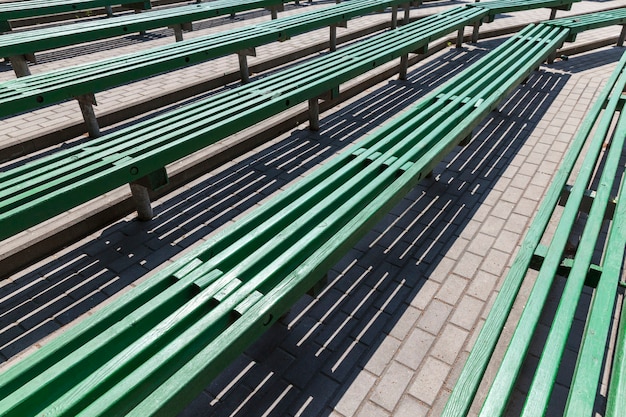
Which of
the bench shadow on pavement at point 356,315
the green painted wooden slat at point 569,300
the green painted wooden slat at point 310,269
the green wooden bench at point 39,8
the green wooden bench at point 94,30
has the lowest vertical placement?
the bench shadow on pavement at point 356,315

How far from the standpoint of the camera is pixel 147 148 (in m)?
3.15

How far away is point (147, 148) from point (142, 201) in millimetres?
485

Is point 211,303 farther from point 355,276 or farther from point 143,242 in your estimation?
point 143,242

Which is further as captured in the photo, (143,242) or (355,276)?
(143,242)

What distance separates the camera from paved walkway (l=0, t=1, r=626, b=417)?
2342mm

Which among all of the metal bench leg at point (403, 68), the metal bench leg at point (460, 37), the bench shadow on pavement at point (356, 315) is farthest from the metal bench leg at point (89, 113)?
the metal bench leg at point (460, 37)

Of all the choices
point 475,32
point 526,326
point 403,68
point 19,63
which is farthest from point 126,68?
point 475,32

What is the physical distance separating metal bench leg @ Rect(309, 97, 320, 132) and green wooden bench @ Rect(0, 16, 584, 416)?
1.51 metres

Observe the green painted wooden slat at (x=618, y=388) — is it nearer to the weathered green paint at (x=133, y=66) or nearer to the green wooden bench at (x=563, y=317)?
the green wooden bench at (x=563, y=317)

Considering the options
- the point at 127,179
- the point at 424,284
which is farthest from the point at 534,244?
the point at 127,179

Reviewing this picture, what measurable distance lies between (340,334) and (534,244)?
3.77ft

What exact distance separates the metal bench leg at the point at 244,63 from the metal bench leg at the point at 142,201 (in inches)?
114

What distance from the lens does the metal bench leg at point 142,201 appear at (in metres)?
3.40

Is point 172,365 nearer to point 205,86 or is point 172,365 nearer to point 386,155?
point 386,155
